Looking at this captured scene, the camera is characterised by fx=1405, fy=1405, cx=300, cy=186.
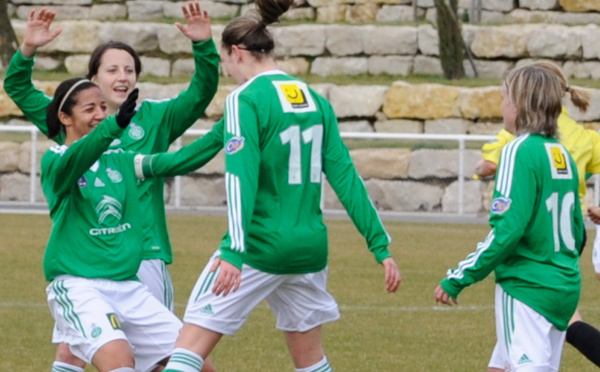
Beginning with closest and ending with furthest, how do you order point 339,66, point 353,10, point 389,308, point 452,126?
point 389,308 < point 452,126 < point 339,66 < point 353,10

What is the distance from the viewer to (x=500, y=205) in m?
5.46

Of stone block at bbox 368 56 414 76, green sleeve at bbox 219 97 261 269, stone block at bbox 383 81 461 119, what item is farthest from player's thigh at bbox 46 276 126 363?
stone block at bbox 368 56 414 76

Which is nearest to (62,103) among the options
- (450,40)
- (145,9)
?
(450,40)

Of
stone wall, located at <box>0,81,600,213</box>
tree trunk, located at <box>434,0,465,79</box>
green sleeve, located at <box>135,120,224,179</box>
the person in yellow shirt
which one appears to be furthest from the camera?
tree trunk, located at <box>434,0,465,79</box>

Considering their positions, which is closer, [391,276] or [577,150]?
[391,276]

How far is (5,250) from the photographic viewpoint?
14789 millimetres

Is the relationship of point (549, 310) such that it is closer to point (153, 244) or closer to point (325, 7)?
point (153, 244)

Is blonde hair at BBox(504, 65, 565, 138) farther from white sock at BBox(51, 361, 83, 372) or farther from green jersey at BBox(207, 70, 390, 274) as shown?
white sock at BBox(51, 361, 83, 372)

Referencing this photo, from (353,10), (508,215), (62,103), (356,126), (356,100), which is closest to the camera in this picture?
(508,215)

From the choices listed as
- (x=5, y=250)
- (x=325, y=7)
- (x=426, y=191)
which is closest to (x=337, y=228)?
(x=426, y=191)

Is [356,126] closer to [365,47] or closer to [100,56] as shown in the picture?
[365,47]

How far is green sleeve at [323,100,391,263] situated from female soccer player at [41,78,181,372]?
86cm

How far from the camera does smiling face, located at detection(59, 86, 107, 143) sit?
5.93 m

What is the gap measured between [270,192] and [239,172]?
0.24m
